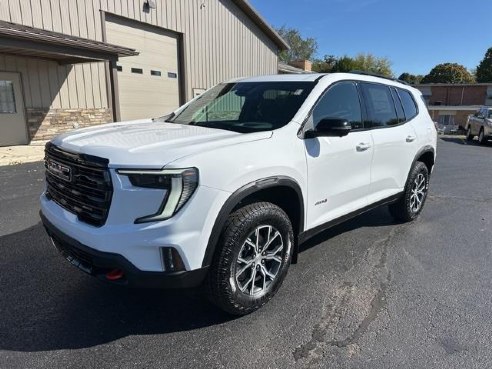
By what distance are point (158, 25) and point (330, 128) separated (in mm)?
14182

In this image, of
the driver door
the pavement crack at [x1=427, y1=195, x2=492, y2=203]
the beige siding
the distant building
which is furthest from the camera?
the distant building

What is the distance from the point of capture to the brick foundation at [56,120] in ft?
40.5

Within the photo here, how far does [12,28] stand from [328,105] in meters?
9.14

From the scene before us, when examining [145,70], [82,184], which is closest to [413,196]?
[82,184]

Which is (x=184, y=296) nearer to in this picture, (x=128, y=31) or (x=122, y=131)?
(x=122, y=131)

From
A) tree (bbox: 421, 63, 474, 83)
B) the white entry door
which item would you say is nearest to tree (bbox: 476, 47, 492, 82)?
tree (bbox: 421, 63, 474, 83)

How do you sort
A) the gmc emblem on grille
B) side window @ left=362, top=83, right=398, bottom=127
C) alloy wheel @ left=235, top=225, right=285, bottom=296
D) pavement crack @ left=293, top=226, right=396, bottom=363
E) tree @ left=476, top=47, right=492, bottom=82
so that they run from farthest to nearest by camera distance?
tree @ left=476, top=47, right=492, bottom=82
side window @ left=362, top=83, right=398, bottom=127
alloy wheel @ left=235, top=225, right=285, bottom=296
the gmc emblem on grille
pavement crack @ left=293, top=226, right=396, bottom=363

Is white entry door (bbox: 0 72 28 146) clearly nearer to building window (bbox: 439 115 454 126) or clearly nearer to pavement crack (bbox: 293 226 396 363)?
pavement crack (bbox: 293 226 396 363)

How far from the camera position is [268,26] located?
2141 centimetres

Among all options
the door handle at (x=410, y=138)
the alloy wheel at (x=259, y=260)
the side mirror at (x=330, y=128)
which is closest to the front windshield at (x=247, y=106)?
the side mirror at (x=330, y=128)

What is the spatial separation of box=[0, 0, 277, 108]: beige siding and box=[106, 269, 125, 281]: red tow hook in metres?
11.4

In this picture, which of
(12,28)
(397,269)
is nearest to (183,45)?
(12,28)

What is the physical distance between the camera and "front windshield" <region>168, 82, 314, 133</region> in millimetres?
3494

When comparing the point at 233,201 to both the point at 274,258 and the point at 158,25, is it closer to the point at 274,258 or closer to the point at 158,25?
the point at 274,258
